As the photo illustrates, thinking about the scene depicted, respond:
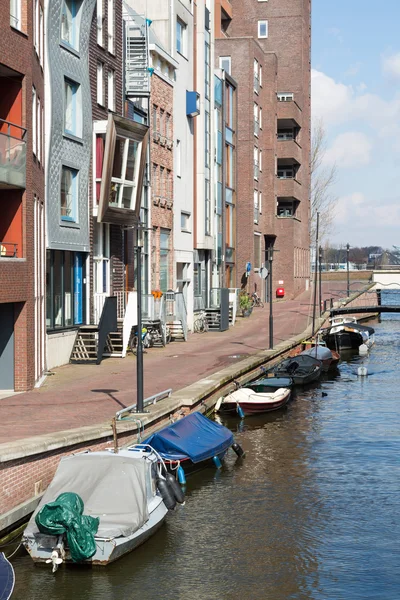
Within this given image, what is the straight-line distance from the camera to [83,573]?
60.2 ft

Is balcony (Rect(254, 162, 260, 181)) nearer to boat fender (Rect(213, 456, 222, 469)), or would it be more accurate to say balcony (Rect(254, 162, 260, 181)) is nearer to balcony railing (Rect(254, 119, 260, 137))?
balcony railing (Rect(254, 119, 260, 137))

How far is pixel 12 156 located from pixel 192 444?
10.6 meters

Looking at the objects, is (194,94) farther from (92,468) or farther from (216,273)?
(92,468)

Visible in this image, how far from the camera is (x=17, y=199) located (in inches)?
1230

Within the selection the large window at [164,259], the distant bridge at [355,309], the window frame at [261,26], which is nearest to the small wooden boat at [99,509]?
the large window at [164,259]

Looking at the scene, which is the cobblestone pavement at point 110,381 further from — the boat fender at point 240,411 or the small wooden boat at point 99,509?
the small wooden boat at point 99,509

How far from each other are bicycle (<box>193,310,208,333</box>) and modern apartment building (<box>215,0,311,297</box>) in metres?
20.0

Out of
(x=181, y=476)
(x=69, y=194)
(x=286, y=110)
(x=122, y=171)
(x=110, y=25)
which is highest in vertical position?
(x=286, y=110)

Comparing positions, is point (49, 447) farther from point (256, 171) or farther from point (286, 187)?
point (286, 187)

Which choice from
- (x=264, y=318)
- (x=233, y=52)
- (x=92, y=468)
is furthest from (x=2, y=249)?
(x=233, y=52)

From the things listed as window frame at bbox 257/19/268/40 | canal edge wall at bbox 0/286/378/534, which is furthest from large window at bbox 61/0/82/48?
window frame at bbox 257/19/268/40

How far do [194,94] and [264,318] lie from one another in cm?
2121

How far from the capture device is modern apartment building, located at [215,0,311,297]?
8344 centimetres

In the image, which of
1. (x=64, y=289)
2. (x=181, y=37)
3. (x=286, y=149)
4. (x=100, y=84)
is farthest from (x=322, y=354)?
Answer: (x=286, y=149)
